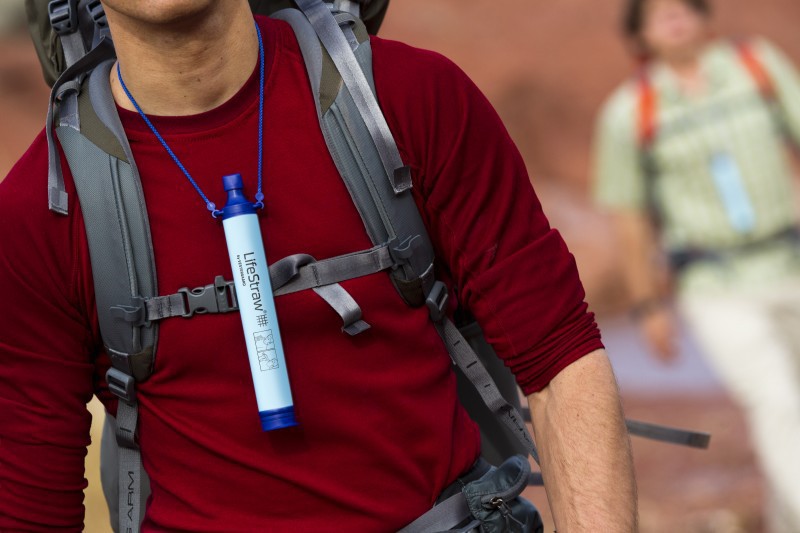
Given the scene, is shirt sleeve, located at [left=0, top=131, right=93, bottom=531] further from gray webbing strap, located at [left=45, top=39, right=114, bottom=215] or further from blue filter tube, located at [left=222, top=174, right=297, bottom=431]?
blue filter tube, located at [left=222, top=174, right=297, bottom=431]

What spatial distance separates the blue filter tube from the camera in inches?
73.6

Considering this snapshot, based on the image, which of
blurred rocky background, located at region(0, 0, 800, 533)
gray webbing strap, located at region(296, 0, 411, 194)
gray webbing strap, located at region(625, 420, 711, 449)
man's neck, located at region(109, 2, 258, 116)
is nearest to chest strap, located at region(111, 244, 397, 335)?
gray webbing strap, located at region(296, 0, 411, 194)

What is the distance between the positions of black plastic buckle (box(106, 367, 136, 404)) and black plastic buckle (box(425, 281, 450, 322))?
0.45 m

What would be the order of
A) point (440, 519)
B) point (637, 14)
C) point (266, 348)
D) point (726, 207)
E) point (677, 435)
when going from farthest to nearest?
point (637, 14) < point (726, 207) < point (677, 435) < point (440, 519) < point (266, 348)

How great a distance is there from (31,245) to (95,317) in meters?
0.14

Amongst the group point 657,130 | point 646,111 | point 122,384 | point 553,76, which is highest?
point 553,76

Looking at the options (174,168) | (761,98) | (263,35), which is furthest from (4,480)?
(761,98)

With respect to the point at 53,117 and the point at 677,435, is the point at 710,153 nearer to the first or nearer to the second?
the point at 677,435

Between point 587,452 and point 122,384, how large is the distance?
2.21 ft

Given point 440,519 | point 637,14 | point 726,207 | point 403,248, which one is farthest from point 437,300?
point 637,14

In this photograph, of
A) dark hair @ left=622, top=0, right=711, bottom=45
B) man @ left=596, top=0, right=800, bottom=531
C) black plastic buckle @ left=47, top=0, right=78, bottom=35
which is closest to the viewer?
black plastic buckle @ left=47, top=0, right=78, bottom=35

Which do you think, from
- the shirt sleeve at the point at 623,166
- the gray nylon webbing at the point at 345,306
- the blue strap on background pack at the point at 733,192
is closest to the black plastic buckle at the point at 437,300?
the gray nylon webbing at the point at 345,306

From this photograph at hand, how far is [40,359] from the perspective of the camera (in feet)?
6.48

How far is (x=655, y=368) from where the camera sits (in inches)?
370
